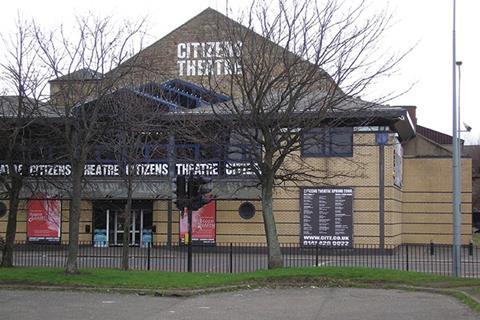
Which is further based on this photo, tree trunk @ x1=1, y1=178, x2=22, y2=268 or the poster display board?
the poster display board

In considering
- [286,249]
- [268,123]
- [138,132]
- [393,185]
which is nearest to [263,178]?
[268,123]

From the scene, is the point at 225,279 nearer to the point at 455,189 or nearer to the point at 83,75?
the point at 83,75

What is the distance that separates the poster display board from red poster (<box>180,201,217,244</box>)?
4.45 meters

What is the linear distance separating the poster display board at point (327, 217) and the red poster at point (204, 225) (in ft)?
14.6

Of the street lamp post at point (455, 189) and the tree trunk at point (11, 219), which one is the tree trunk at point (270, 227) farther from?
the tree trunk at point (11, 219)

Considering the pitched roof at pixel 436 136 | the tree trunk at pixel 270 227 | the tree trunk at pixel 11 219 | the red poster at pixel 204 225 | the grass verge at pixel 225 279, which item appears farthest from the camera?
the pitched roof at pixel 436 136

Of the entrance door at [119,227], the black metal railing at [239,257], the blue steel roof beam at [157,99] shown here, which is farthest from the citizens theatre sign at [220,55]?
the entrance door at [119,227]

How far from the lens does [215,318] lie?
38.4 feet

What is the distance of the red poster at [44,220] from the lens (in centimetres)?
3438

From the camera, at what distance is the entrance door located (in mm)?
35312

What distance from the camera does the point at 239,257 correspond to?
2923 centimetres

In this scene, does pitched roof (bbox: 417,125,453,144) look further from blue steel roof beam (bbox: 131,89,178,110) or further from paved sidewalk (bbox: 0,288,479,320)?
paved sidewalk (bbox: 0,288,479,320)

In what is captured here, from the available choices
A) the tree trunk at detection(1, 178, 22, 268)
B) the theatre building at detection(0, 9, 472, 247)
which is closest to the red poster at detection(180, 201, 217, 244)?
the theatre building at detection(0, 9, 472, 247)

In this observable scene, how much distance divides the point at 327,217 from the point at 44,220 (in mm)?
14492
